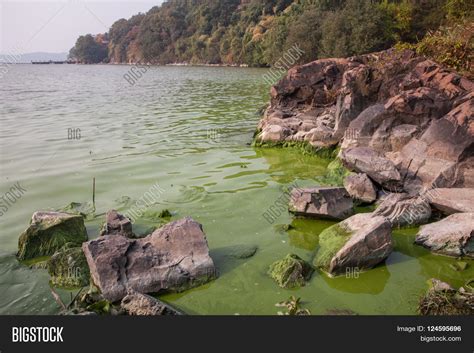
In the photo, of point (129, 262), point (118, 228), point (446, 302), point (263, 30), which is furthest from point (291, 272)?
point (263, 30)

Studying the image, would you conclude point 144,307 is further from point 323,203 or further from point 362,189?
point 362,189

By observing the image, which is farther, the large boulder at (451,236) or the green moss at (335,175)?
the green moss at (335,175)

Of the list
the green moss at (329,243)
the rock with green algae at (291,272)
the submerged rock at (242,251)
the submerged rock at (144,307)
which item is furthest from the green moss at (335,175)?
the submerged rock at (144,307)

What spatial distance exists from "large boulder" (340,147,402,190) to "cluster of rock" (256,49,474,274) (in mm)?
26

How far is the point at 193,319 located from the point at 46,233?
4.07 meters

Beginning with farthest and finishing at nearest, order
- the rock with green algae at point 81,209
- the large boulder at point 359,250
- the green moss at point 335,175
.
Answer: the green moss at point 335,175
the rock with green algae at point 81,209
the large boulder at point 359,250

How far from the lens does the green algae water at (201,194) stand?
664 cm

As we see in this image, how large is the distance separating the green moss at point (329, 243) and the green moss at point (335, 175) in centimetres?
378

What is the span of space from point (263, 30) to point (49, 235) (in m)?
92.9

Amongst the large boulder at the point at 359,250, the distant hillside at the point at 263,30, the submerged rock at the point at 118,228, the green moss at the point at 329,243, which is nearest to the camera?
the large boulder at the point at 359,250

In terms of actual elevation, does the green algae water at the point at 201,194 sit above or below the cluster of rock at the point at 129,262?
below

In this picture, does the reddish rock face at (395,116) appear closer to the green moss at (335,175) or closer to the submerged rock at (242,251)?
the green moss at (335,175)

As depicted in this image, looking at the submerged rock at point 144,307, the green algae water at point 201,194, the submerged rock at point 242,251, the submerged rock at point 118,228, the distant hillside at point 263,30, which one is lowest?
the submerged rock at point 242,251

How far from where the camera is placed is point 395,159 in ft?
37.4
